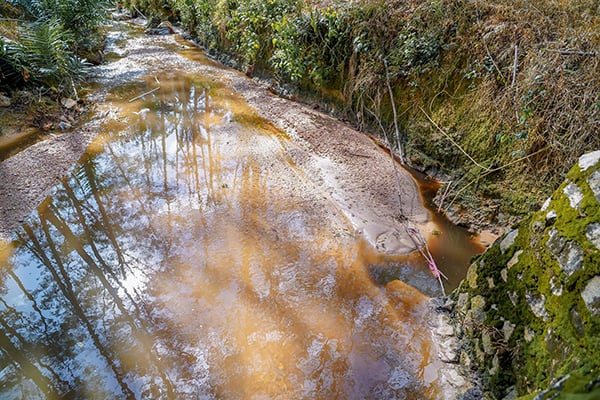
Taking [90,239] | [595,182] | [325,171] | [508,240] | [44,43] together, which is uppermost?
[44,43]

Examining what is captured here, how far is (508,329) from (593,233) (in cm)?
79

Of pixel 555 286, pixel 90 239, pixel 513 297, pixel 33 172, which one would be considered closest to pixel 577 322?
pixel 555 286

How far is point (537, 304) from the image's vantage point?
72.7 inches

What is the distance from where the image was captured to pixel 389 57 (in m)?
4.69

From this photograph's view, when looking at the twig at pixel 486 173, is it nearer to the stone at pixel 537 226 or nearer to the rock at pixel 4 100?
the stone at pixel 537 226

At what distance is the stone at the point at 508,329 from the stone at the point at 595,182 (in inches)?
35.1

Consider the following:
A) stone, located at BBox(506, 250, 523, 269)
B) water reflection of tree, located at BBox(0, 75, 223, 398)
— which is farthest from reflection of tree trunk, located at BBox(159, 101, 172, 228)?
stone, located at BBox(506, 250, 523, 269)

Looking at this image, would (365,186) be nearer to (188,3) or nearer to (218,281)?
(218,281)

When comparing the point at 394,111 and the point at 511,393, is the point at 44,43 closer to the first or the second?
the point at 394,111

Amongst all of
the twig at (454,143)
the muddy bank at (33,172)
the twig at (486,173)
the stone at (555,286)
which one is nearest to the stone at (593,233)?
the stone at (555,286)

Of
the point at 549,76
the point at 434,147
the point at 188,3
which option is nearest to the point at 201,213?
the point at 434,147

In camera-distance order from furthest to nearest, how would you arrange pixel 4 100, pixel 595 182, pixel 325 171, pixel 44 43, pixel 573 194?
pixel 44 43, pixel 4 100, pixel 325 171, pixel 573 194, pixel 595 182

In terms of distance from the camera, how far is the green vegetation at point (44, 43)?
5.08 metres

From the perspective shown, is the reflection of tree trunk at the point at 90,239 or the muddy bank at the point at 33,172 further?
the muddy bank at the point at 33,172
